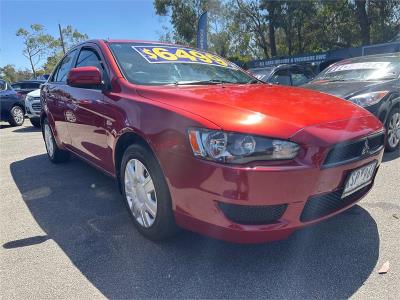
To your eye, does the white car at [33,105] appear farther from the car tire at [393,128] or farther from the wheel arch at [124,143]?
the car tire at [393,128]

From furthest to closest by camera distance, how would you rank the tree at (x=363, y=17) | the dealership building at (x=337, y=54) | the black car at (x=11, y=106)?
the tree at (x=363, y=17), the dealership building at (x=337, y=54), the black car at (x=11, y=106)

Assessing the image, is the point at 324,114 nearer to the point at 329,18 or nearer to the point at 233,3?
the point at 329,18

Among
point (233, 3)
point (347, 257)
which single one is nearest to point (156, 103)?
point (347, 257)

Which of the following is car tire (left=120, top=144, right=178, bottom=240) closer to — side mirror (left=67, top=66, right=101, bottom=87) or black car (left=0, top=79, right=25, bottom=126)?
side mirror (left=67, top=66, right=101, bottom=87)

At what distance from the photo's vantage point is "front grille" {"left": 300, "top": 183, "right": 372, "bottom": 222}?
2.17 metres

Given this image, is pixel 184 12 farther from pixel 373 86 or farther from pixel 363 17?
pixel 373 86

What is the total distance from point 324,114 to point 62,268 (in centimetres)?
210

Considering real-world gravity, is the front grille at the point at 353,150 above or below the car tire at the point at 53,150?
above

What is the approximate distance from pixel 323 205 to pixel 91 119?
7.49ft

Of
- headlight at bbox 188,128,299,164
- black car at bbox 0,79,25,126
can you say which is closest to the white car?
black car at bbox 0,79,25,126

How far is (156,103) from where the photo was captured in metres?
2.56

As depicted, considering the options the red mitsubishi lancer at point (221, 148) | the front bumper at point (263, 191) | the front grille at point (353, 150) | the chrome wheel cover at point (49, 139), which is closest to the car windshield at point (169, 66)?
the red mitsubishi lancer at point (221, 148)

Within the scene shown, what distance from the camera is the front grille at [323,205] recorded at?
85.3 inches

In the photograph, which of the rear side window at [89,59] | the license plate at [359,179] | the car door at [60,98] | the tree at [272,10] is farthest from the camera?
the tree at [272,10]
